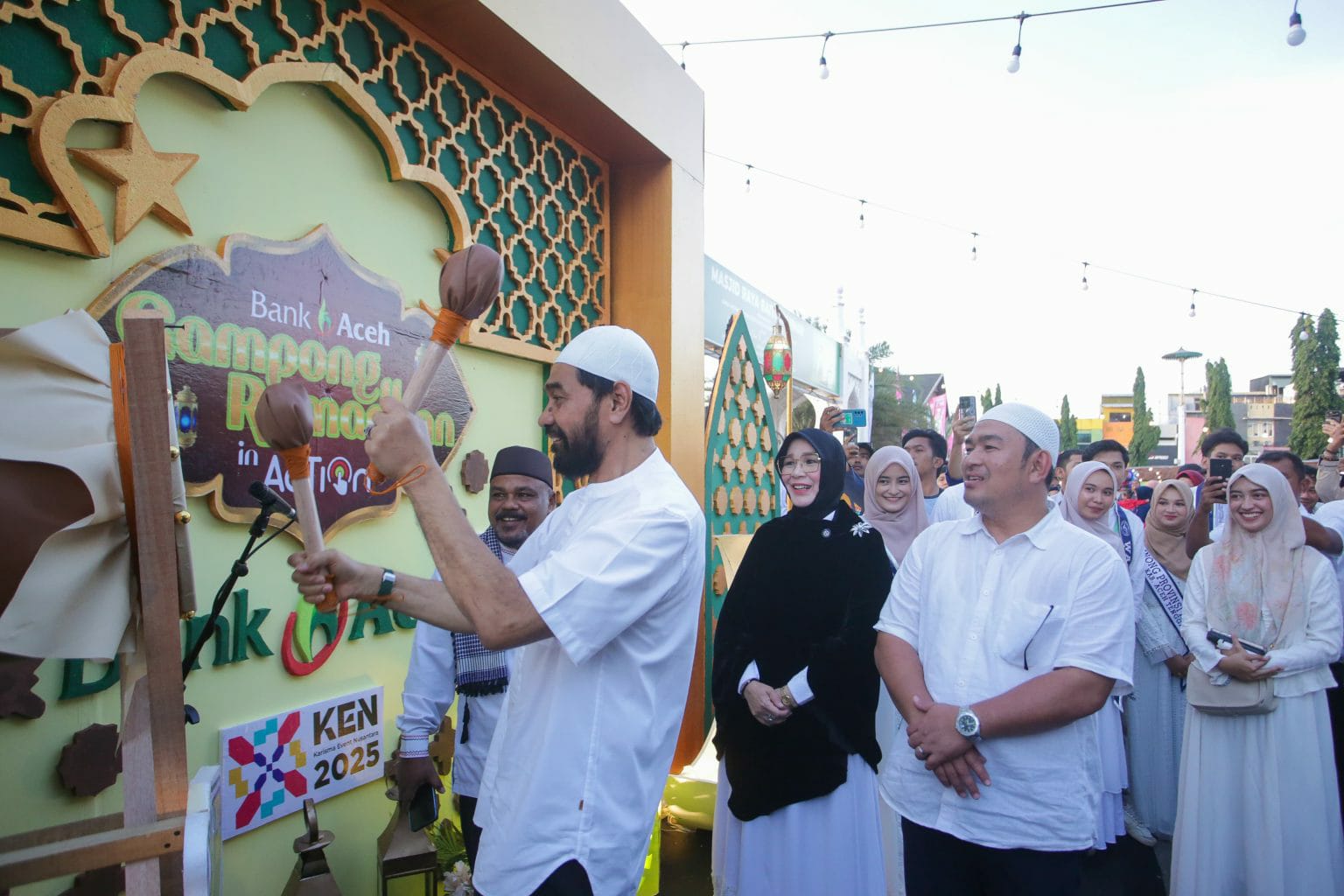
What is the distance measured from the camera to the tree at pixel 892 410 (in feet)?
93.5

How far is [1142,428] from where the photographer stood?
42.6 m

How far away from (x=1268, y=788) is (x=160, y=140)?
4.90 m

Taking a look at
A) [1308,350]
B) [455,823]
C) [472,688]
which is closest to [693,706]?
[455,823]

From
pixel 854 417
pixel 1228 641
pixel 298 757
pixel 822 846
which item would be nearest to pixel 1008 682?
pixel 822 846

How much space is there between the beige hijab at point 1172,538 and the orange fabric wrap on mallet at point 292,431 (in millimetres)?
4833

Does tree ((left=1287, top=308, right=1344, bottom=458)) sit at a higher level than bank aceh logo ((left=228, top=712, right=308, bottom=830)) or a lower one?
higher

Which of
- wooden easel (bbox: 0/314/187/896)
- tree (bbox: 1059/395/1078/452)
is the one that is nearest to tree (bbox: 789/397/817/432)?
wooden easel (bbox: 0/314/187/896)

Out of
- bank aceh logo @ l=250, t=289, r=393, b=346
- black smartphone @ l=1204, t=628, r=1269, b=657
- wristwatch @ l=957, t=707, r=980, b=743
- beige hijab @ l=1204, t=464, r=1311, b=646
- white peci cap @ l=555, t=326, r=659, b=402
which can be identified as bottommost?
black smartphone @ l=1204, t=628, r=1269, b=657

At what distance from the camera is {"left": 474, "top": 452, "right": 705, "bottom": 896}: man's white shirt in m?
1.64

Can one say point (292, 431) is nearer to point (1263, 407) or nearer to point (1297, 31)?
point (1297, 31)

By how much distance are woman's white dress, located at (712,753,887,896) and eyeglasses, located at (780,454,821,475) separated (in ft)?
3.74

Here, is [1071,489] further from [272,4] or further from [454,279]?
[272,4]

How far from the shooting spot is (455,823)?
3.77 metres

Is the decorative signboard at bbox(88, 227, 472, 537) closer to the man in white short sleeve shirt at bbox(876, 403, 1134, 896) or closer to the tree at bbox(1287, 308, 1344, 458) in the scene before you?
the man in white short sleeve shirt at bbox(876, 403, 1134, 896)
